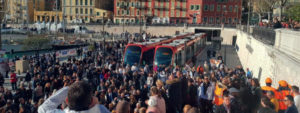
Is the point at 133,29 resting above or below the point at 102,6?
below

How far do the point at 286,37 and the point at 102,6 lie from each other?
7922cm

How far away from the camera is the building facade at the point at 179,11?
2842 inches

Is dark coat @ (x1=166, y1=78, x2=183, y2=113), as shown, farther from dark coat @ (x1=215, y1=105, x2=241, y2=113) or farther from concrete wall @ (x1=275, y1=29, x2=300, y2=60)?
concrete wall @ (x1=275, y1=29, x2=300, y2=60)

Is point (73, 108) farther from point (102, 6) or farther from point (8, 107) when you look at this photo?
point (102, 6)

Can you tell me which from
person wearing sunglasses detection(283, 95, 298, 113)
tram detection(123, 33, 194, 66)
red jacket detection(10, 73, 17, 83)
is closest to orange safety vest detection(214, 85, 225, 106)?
person wearing sunglasses detection(283, 95, 298, 113)

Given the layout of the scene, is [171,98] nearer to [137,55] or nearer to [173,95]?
[173,95]

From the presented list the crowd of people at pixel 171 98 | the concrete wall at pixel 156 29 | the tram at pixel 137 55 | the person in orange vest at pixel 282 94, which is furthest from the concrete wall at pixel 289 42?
the concrete wall at pixel 156 29

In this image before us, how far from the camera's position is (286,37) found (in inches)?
448

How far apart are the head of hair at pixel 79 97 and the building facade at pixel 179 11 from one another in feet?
217

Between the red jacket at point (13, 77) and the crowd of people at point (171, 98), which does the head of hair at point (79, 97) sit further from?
the red jacket at point (13, 77)

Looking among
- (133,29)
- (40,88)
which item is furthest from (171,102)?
(133,29)

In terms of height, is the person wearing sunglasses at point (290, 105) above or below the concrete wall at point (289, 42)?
below

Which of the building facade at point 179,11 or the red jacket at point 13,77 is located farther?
the building facade at point 179,11

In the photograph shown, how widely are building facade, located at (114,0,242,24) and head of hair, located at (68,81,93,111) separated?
66268 mm
